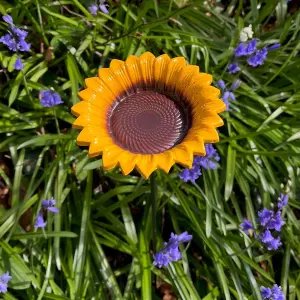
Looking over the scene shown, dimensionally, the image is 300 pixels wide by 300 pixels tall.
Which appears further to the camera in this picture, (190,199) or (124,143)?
(190,199)

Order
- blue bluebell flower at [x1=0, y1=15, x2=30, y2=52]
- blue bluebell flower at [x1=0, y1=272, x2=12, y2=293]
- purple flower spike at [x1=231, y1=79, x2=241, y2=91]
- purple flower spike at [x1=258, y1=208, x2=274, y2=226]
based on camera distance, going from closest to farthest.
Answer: blue bluebell flower at [x1=0, y1=272, x2=12, y2=293] → purple flower spike at [x1=258, y1=208, x2=274, y2=226] → blue bluebell flower at [x1=0, y1=15, x2=30, y2=52] → purple flower spike at [x1=231, y1=79, x2=241, y2=91]

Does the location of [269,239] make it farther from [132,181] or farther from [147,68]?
[147,68]

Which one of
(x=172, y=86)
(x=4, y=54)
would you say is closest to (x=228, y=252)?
(x=172, y=86)

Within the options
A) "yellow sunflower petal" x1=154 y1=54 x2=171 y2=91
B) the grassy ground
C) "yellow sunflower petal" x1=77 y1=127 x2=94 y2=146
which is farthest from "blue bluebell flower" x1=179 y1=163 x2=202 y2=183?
"yellow sunflower petal" x1=77 y1=127 x2=94 y2=146

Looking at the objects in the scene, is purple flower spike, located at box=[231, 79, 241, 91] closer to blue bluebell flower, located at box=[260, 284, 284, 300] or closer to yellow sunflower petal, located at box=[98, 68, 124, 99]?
yellow sunflower petal, located at box=[98, 68, 124, 99]

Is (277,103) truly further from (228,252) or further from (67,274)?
(67,274)
